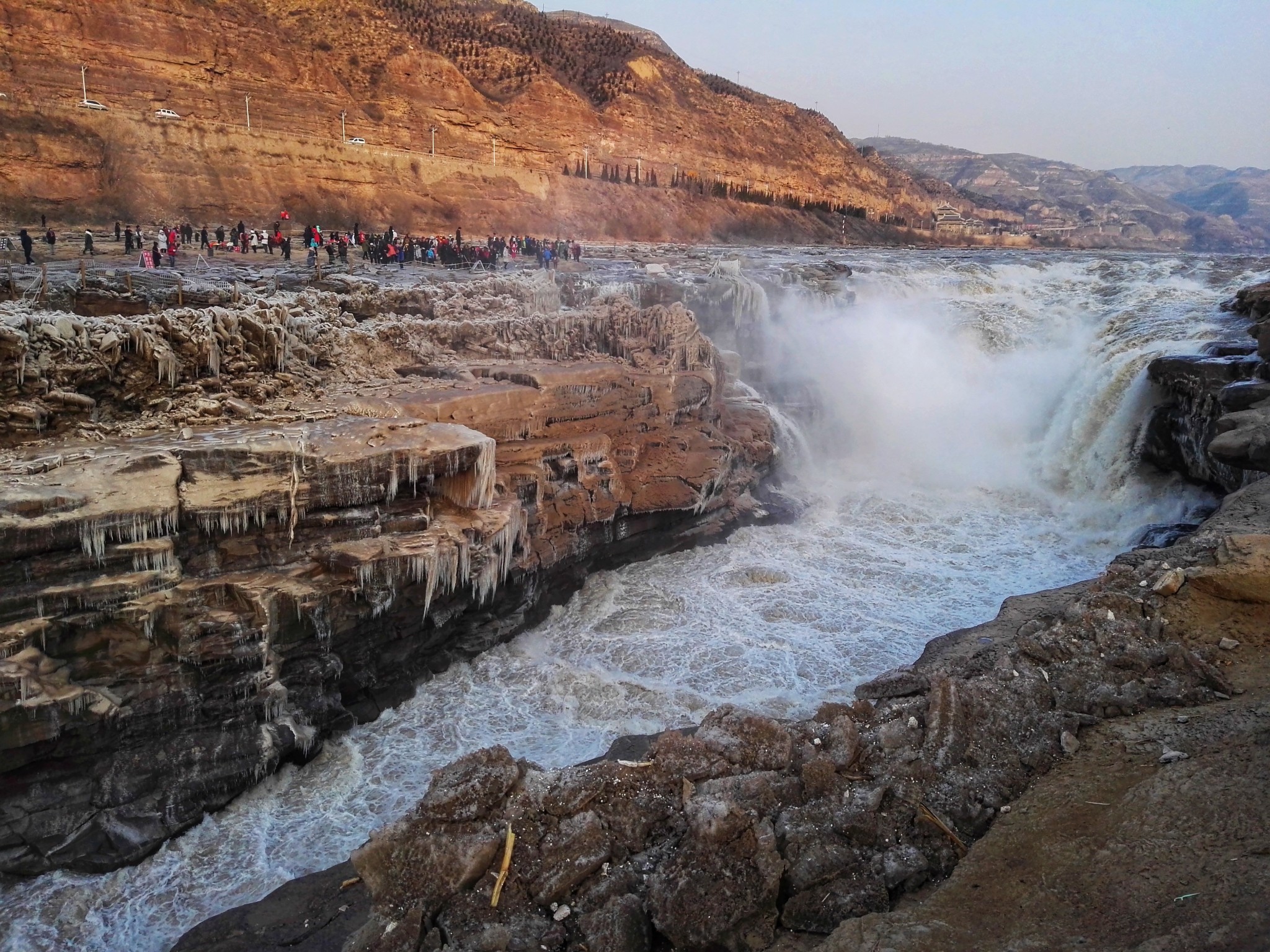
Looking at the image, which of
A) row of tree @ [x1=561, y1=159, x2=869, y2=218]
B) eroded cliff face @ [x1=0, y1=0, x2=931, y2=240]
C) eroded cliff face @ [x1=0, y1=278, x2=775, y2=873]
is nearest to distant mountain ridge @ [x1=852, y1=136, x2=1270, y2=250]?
row of tree @ [x1=561, y1=159, x2=869, y2=218]

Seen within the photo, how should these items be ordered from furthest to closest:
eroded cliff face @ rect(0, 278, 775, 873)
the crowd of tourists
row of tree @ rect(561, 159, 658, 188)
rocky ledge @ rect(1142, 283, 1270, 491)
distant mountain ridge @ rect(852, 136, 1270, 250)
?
distant mountain ridge @ rect(852, 136, 1270, 250)
row of tree @ rect(561, 159, 658, 188)
the crowd of tourists
rocky ledge @ rect(1142, 283, 1270, 491)
eroded cliff face @ rect(0, 278, 775, 873)

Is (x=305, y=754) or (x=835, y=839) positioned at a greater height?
(x=835, y=839)

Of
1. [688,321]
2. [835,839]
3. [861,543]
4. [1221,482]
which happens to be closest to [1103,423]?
[1221,482]

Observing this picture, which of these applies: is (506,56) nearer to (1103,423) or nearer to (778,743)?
(1103,423)

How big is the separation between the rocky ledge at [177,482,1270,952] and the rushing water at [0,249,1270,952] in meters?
1.12

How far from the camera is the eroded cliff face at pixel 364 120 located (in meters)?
22.4

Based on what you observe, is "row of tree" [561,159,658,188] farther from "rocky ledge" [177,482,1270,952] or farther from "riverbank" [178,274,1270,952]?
→ "riverbank" [178,274,1270,952]

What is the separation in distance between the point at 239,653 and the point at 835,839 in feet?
18.4

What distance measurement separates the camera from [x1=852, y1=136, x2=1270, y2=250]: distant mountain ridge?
63.4 metres

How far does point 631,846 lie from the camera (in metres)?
5.10

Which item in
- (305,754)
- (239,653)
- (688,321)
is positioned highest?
(688,321)

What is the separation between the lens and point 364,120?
29453mm

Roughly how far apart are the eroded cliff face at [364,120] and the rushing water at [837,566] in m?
13.8

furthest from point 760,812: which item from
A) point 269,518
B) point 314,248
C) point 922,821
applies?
point 314,248
